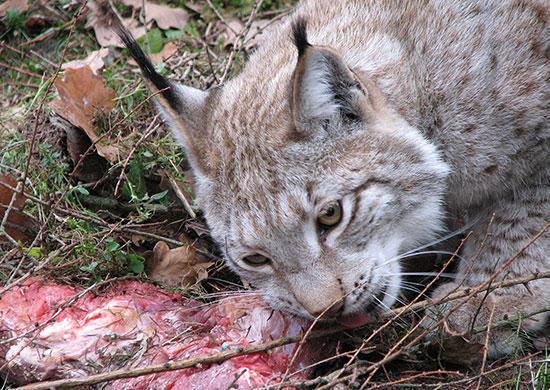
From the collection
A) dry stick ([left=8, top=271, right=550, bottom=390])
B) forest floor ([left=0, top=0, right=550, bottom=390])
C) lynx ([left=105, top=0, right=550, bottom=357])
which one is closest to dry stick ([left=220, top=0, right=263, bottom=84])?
forest floor ([left=0, top=0, right=550, bottom=390])

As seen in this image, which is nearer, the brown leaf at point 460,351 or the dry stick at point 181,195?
the brown leaf at point 460,351

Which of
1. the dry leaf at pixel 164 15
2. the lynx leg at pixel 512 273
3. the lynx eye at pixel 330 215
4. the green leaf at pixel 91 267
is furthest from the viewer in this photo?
the dry leaf at pixel 164 15

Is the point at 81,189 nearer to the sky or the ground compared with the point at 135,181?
nearer to the sky

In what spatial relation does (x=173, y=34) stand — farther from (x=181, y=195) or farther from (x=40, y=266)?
(x=40, y=266)

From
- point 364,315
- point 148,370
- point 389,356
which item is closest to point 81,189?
point 148,370

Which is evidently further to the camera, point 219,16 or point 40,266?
point 219,16

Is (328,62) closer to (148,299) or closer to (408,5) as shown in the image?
(408,5)

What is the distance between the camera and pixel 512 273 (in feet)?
14.3

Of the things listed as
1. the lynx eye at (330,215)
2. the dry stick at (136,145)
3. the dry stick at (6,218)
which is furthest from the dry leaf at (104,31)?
the lynx eye at (330,215)

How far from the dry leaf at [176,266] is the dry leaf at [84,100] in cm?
75

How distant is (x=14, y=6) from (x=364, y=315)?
417cm

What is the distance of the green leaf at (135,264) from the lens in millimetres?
4562

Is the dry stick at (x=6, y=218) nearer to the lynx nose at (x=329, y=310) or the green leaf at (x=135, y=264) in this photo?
the green leaf at (x=135, y=264)

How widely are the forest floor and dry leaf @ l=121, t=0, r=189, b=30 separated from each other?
1 centimetres
